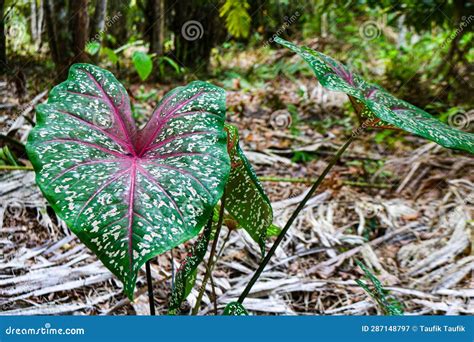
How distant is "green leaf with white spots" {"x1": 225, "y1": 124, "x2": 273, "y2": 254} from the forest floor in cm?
25

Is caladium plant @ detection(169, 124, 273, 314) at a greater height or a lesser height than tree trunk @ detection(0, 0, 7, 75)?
lesser

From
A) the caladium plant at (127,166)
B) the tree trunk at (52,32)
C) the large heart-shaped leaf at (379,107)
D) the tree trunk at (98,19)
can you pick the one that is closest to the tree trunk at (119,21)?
the tree trunk at (98,19)

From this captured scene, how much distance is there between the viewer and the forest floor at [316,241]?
1138 mm

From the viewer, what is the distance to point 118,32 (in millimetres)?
2311

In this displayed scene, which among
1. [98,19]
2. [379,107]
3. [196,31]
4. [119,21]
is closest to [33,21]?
[98,19]

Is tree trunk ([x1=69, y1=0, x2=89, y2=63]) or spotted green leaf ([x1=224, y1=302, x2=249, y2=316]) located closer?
spotted green leaf ([x1=224, y1=302, x2=249, y2=316])

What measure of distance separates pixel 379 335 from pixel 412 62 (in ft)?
6.79

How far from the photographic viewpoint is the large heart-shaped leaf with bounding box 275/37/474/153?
719 mm

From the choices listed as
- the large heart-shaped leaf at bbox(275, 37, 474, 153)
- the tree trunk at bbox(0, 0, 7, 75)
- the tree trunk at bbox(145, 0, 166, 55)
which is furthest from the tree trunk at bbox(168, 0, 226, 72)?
the large heart-shaped leaf at bbox(275, 37, 474, 153)

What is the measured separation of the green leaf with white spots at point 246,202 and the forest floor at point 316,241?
25cm

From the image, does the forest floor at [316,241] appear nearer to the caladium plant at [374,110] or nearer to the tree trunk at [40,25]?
the tree trunk at [40,25]

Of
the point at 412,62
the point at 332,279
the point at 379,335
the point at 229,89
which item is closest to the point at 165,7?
the point at 229,89

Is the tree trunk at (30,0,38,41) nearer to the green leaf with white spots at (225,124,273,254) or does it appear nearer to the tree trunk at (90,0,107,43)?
the tree trunk at (90,0,107,43)

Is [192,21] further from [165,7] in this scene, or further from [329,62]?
[329,62]
